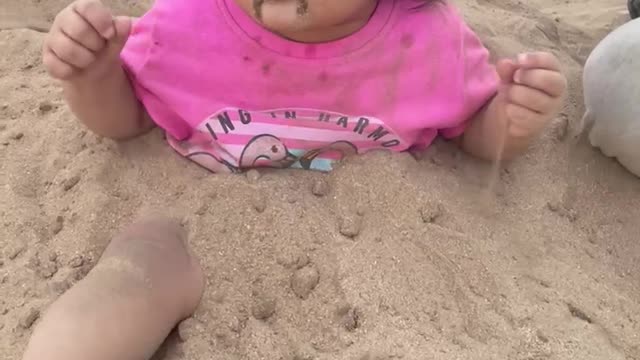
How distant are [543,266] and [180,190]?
2.11 feet

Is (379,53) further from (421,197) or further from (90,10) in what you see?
(90,10)

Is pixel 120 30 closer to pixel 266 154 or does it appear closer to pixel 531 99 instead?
pixel 266 154

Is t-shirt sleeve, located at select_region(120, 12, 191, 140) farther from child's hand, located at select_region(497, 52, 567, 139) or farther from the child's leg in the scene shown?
child's hand, located at select_region(497, 52, 567, 139)

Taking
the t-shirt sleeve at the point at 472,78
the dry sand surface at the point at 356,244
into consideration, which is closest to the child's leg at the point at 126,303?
the dry sand surface at the point at 356,244

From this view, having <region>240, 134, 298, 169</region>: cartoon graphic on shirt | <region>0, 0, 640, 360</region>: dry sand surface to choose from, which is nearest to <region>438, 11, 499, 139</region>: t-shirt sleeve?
<region>0, 0, 640, 360</region>: dry sand surface

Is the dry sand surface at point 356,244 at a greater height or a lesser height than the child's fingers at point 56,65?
lesser

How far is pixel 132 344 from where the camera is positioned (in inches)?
49.3

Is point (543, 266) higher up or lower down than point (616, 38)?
lower down

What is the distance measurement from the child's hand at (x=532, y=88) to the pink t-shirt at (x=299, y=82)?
0.53ft

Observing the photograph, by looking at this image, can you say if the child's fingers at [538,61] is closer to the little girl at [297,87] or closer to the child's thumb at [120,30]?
the little girl at [297,87]

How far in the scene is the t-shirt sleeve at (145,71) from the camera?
1.59 m

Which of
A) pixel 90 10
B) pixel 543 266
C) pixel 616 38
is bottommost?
pixel 543 266

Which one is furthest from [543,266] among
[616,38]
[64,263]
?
[64,263]

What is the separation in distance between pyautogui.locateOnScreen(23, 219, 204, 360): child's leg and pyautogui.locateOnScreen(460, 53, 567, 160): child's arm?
23.0 inches
